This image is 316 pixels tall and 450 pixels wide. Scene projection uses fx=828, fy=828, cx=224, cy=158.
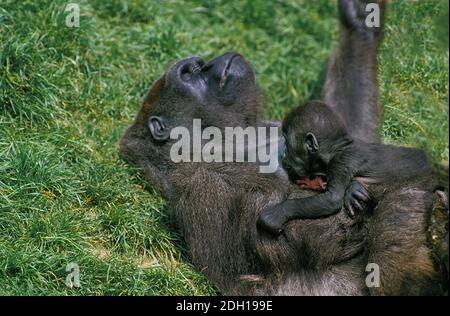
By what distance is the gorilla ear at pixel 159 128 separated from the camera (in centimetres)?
851

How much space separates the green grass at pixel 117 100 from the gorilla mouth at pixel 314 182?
85 cm

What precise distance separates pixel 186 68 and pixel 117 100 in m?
1.50

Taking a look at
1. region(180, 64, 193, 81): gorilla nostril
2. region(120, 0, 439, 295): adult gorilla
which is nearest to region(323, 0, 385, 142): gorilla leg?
region(120, 0, 439, 295): adult gorilla

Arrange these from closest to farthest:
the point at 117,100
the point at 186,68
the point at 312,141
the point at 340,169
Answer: the point at 340,169 < the point at 312,141 < the point at 186,68 < the point at 117,100

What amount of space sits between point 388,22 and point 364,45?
14.6 inches

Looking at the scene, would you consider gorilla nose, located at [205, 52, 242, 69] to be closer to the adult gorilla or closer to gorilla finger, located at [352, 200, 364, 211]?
the adult gorilla

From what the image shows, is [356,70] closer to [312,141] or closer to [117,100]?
[312,141]

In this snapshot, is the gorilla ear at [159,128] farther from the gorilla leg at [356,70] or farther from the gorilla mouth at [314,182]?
the gorilla leg at [356,70]

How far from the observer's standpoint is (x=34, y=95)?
9195 mm

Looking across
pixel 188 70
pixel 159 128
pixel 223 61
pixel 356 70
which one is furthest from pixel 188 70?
pixel 356 70

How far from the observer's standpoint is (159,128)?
855 centimetres

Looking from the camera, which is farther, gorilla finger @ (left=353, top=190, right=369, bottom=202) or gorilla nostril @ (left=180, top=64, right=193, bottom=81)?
gorilla nostril @ (left=180, top=64, right=193, bottom=81)

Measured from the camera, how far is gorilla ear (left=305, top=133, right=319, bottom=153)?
24.8ft

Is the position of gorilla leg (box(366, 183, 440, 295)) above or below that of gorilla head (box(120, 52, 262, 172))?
below
